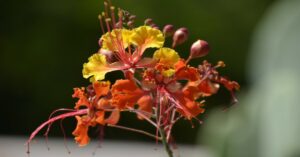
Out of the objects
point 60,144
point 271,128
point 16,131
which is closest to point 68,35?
point 16,131

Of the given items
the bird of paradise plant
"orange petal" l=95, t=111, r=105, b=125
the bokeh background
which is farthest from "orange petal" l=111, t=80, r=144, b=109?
the bokeh background

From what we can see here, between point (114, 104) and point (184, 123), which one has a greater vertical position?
point (114, 104)

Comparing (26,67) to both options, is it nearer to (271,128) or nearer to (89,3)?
(89,3)

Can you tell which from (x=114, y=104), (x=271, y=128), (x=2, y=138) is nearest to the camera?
(x=114, y=104)

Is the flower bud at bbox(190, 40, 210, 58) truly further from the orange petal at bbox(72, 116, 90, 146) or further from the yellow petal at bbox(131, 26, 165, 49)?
the orange petal at bbox(72, 116, 90, 146)

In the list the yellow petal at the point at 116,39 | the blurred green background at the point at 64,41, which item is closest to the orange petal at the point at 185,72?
the yellow petal at the point at 116,39

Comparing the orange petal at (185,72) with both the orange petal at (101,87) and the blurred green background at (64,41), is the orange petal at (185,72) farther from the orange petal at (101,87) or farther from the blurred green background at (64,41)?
the blurred green background at (64,41)
